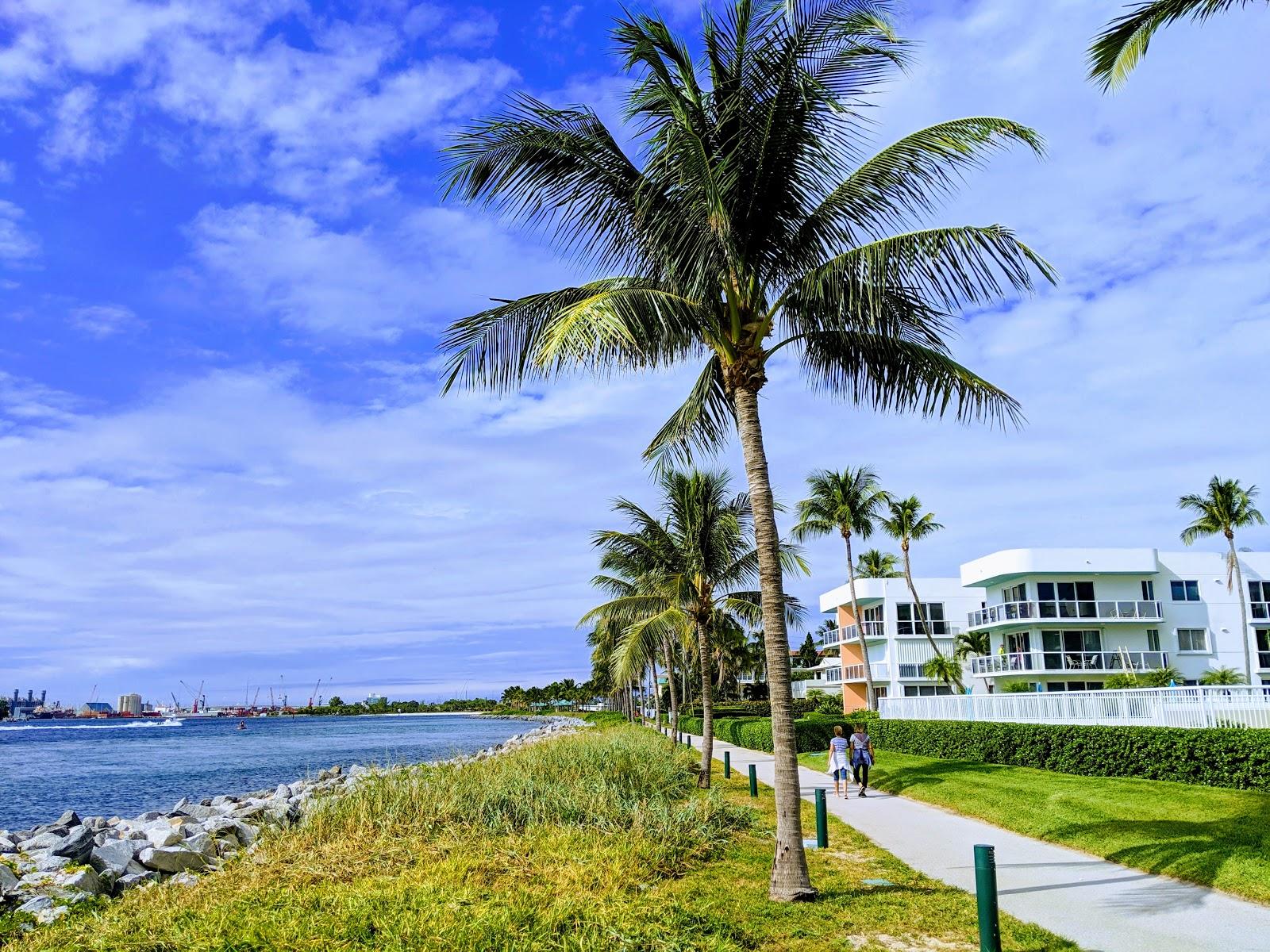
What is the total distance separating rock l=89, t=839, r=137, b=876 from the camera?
12070 mm

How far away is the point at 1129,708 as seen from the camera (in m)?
22.0

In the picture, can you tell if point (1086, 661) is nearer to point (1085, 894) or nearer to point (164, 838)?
point (1085, 894)

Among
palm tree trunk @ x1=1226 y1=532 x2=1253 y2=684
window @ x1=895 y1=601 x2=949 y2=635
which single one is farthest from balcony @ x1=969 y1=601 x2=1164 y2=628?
window @ x1=895 y1=601 x2=949 y2=635

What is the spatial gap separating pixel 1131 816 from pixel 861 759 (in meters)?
6.48

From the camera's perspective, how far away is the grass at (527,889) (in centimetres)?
660

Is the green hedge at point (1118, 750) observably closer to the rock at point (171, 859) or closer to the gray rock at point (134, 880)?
the rock at point (171, 859)

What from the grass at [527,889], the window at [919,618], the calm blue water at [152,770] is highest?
the window at [919,618]

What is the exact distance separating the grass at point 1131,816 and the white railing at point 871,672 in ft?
Result: 115

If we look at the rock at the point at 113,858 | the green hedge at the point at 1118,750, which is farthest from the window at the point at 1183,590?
the rock at the point at 113,858

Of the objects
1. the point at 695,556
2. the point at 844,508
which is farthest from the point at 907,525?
the point at 695,556

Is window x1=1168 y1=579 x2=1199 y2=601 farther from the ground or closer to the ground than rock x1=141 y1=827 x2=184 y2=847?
farther from the ground

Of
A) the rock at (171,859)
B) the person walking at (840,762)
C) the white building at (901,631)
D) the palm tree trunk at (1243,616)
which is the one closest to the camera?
the rock at (171,859)

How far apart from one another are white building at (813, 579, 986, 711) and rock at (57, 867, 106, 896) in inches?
1838

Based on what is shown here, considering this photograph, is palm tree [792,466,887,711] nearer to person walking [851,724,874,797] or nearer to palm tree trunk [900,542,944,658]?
palm tree trunk [900,542,944,658]
